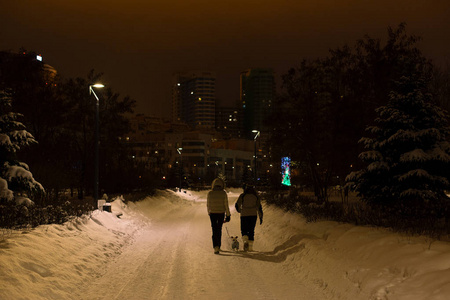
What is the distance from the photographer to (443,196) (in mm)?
13383

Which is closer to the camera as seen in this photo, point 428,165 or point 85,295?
point 85,295

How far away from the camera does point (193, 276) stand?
827 centimetres

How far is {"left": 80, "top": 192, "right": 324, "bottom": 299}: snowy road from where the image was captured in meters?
7.04

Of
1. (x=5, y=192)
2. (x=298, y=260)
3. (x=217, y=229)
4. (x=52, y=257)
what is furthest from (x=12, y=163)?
(x=298, y=260)

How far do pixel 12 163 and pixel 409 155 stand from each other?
43.4 feet

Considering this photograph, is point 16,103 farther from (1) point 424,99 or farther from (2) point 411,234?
(2) point 411,234

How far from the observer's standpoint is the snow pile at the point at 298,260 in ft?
20.2

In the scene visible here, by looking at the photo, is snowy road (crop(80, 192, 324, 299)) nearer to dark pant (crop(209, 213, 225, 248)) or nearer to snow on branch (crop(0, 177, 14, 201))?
dark pant (crop(209, 213, 225, 248))

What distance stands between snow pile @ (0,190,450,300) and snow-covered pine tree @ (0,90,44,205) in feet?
8.40

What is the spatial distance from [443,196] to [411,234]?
5.42 m

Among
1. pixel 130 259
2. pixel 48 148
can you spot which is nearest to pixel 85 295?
pixel 130 259

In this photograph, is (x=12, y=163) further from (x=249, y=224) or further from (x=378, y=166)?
(x=378, y=166)

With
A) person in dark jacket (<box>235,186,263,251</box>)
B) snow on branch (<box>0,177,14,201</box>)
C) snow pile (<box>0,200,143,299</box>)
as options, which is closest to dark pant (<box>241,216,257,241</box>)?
person in dark jacket (<box>235,186,263,251</box>)

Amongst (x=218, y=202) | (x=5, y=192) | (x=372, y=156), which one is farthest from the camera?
(x=372, y=156)
